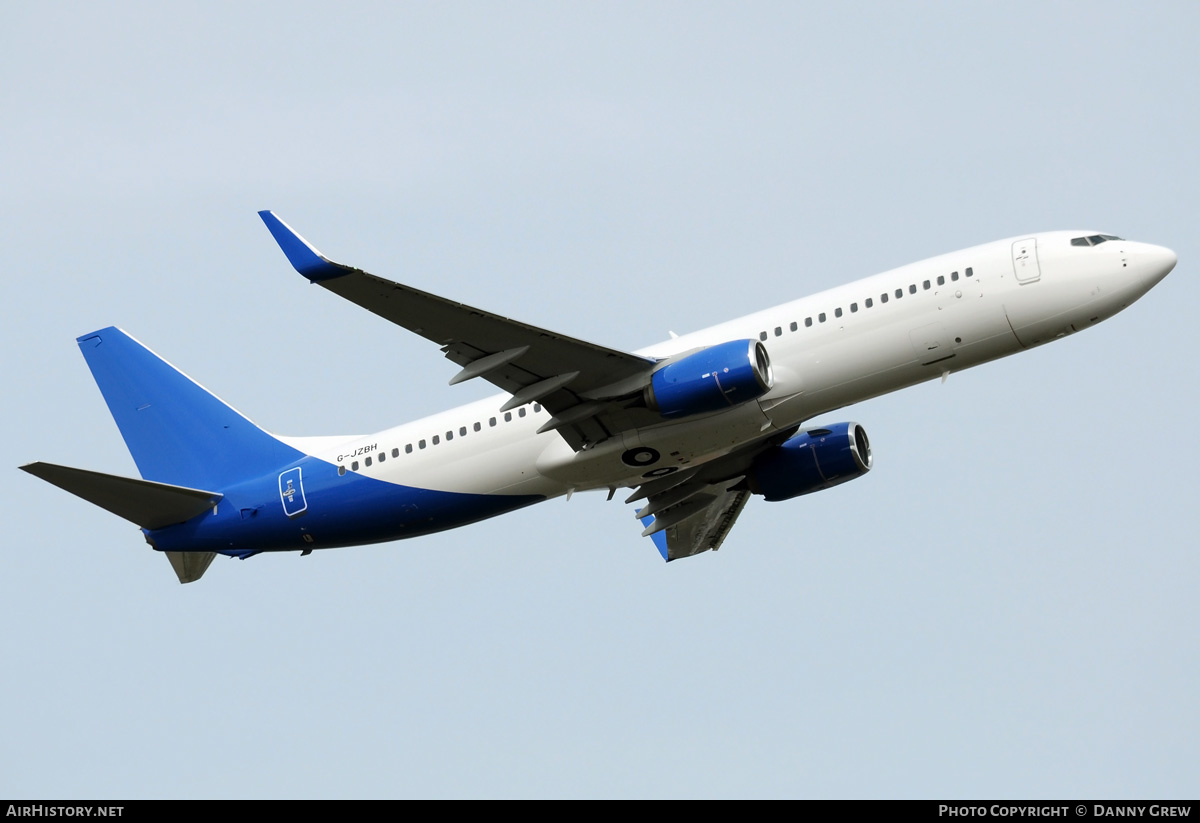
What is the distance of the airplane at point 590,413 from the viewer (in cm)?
3666

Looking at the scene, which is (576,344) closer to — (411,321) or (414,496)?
(411,321)

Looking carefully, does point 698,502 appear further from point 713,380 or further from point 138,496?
point 138,496

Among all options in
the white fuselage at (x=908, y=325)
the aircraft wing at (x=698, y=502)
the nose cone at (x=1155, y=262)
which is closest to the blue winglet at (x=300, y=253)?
the white fuselage at (x=908, y=325)

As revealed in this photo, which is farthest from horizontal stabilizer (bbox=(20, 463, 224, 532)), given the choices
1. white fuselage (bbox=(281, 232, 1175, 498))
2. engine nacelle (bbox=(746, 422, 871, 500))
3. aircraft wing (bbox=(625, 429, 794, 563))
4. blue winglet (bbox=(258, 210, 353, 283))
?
engine nacelle (bbox=(746, 422, 871, 500))

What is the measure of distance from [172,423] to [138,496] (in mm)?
3728

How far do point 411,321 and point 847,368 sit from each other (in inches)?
432

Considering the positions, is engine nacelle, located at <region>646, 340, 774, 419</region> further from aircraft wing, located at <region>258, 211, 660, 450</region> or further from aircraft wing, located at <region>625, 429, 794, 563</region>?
aircraft wing, located at <region>625, 429, 794, 563</region>

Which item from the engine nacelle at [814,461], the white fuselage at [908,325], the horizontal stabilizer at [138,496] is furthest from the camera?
the engine nacelle at [814,461]

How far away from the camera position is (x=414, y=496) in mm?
40938

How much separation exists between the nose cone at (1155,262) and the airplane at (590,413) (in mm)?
50

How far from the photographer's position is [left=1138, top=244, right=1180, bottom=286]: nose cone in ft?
120

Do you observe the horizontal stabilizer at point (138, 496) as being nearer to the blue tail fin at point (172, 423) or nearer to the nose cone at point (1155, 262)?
the blue tail fin at point (172, 423)

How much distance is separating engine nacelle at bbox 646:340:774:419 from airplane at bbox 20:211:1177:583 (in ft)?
0.15

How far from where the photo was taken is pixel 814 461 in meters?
42.7
